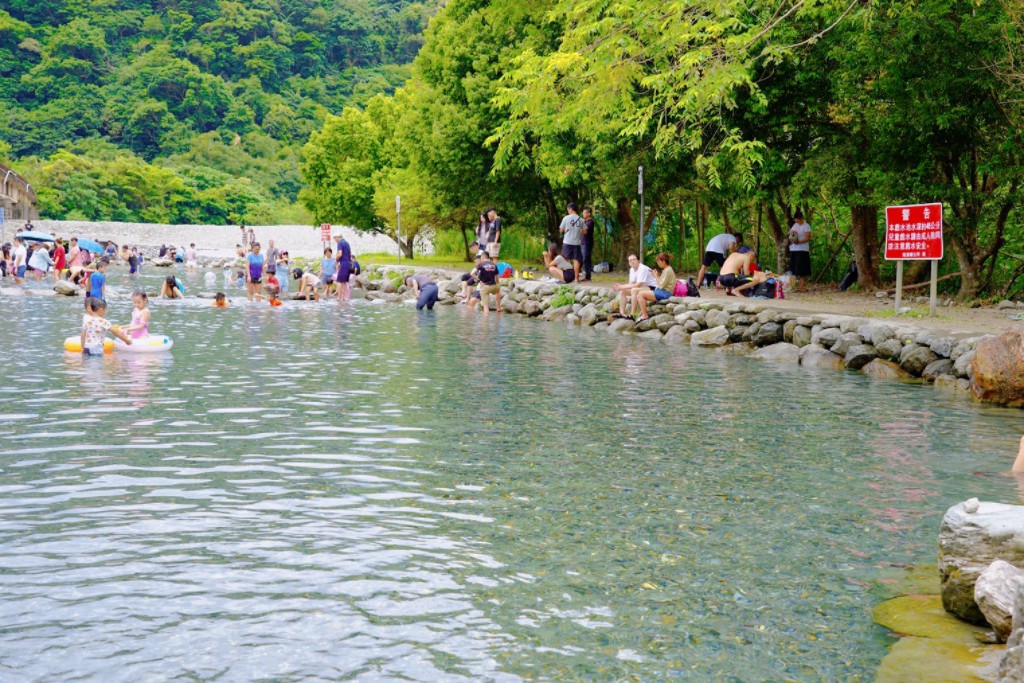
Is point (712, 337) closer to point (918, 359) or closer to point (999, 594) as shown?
point (918, 359)

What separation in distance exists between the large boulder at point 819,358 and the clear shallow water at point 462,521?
7.87 feet

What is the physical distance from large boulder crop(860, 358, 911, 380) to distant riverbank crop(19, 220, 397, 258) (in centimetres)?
6756

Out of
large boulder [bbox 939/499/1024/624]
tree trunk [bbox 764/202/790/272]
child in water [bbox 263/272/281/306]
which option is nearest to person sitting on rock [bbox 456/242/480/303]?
child in water [bbox 263/272/281/306]

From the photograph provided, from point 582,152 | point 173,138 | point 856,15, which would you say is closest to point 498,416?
point 856,15

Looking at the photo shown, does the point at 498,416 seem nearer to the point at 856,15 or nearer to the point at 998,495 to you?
the point at 998,495

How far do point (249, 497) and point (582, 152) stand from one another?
23.1 m

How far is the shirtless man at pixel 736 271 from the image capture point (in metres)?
24.6

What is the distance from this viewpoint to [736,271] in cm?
2483

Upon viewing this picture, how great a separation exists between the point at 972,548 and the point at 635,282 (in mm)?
18522

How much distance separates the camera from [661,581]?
6.31 meters

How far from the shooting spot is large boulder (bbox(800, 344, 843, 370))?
17.8 m

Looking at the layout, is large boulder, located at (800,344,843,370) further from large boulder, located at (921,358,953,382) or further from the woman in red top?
the woman in red top

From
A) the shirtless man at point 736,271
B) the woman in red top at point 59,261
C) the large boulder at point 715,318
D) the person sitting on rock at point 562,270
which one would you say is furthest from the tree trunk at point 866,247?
the woman in red top at point 59,261

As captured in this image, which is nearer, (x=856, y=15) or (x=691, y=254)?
(x=856, y=15)
